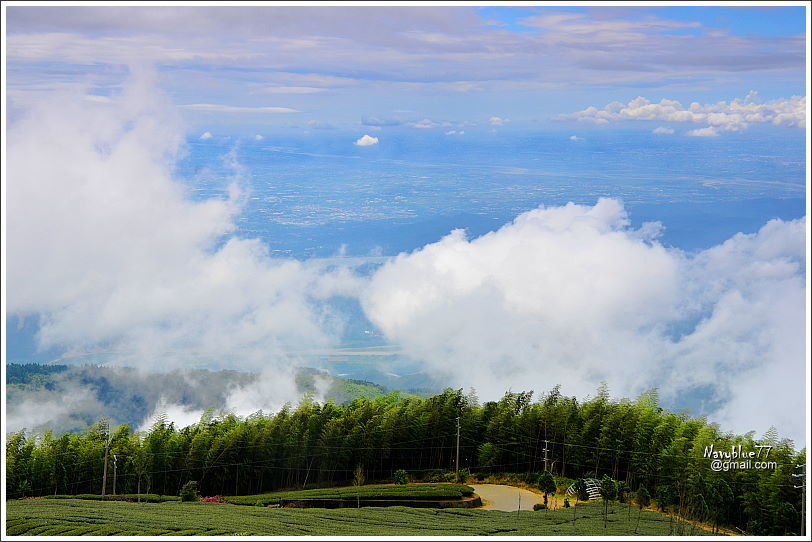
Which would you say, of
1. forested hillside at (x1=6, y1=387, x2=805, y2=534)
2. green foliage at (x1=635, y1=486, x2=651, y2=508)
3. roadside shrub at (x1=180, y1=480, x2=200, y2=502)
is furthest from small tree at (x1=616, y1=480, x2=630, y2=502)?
roadside shrub at (x1=180, y1=480, x2=200, y2=502)

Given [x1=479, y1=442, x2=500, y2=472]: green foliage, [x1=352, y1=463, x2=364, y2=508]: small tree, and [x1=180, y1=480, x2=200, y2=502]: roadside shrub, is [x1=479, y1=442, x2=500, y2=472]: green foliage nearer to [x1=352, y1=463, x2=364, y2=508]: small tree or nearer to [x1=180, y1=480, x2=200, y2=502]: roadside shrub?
[x1=352, y1=463, x2=364, y2=508]: small tree

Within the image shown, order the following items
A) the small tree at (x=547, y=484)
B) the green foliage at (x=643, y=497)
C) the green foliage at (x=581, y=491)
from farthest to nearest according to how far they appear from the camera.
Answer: the small tree at (x=547, y=484)
the green foliage at (x=581, y=491)
the green foliage at (x=643, y=497)

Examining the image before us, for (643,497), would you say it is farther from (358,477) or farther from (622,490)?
(358,477)

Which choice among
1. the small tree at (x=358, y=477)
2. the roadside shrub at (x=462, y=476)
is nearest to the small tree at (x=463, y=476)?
the roadside shrub at (x=462, y=476)

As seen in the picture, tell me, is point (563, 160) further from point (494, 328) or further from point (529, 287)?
point (494, 328)

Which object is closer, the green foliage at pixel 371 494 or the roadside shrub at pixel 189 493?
the green foliage at pixel 371 494

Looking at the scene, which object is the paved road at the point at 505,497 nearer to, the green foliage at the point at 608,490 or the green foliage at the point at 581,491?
the green foliage at the point at 581,491

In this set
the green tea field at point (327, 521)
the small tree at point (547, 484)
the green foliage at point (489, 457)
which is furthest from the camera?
the green foliage at point (489, 457)

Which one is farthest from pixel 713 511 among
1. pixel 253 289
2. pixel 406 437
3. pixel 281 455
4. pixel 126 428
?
pixel 253 289
